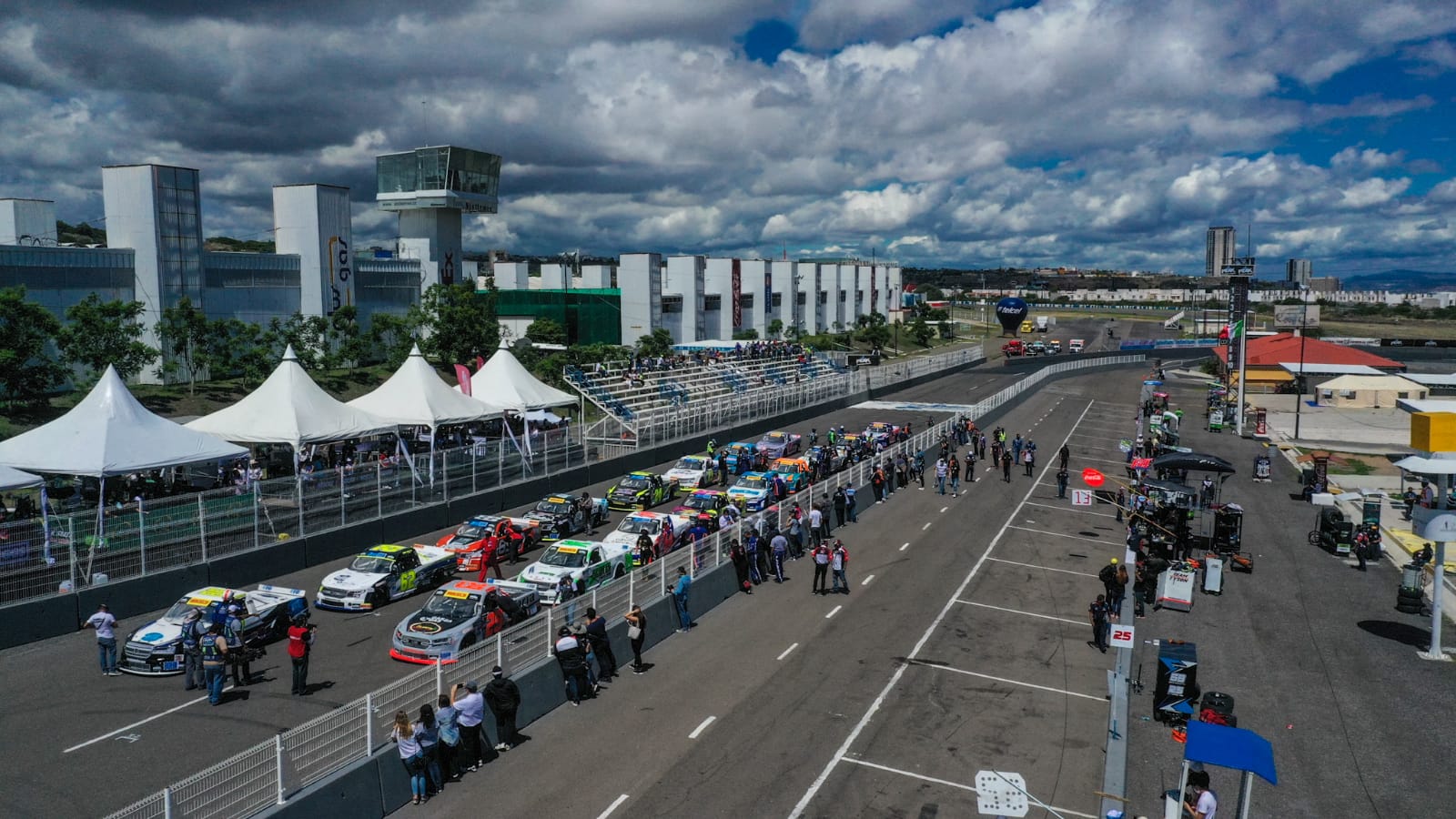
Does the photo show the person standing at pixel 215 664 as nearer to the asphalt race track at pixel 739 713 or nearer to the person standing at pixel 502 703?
the asphalt race track at pixel 739 713

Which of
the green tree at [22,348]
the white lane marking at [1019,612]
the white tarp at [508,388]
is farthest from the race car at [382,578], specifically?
the green tree at [22,348]

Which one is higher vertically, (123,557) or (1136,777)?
(123,557)

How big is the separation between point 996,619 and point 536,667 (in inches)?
409

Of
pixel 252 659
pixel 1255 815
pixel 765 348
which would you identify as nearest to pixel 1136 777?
pixel 1255 815

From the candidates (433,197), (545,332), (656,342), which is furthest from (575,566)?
(433,197)

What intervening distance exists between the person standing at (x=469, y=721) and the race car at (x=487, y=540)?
9.43 meters

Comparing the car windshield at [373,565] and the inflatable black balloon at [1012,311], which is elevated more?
the inflatable black balloon at [1012,311]

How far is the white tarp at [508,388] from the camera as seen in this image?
3600cm

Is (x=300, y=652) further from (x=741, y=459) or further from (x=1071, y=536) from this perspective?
(x=741, y=459)

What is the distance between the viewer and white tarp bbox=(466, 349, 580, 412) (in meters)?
36.0

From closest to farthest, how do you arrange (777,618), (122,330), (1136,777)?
1. (1136,777)
2. (777,618)
3. (122,330)

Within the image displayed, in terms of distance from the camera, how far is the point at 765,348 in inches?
2808

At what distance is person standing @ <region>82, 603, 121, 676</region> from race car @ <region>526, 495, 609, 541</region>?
1135 cm

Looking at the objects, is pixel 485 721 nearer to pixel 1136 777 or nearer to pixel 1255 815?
pixel 1136 777
